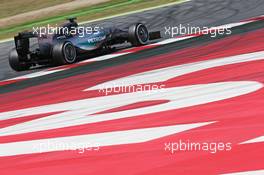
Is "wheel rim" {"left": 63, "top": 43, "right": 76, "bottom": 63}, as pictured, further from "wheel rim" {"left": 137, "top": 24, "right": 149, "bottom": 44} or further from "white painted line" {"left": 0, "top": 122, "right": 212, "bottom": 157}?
"white painted line" {"left": 0, "top": 122, "right": 212, "bottom": 157}

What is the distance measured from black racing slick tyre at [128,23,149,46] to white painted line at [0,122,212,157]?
9320 mm

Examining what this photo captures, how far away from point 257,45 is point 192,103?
487 cm

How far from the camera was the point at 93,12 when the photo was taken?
92.9 feet

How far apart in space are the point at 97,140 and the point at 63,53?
9.06 metres

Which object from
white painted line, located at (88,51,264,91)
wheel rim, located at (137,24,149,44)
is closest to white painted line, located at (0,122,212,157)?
white painted line, located at (88,51,264,91)

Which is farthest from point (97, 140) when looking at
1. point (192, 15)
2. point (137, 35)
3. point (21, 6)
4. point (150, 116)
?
point (21, 6)

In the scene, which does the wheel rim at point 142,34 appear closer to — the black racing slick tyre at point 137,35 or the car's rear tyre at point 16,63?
the black racing slick tyre at point 137,35

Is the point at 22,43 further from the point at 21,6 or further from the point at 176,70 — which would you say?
the point at 21,6

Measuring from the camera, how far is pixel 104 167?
5.75 m

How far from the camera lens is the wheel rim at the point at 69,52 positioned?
15.8 meters

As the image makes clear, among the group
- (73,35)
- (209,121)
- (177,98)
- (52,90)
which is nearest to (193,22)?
(73,35)

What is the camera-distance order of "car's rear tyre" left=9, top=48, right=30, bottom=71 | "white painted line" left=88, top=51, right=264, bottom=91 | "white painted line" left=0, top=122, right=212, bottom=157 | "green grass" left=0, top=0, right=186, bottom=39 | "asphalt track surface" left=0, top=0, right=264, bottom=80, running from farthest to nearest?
"green grass" left=0, top=0, right=186, bottom=39, "asphalt track surface" left=0, top=0, right=264, bottom=80, "car's rear tyre" left=9, top=48, right=30, bottom=71, "white painted line" left=88, top=51, right=264, bottom=91, "white painted line" left=0, top=122, right=212, bottom=157

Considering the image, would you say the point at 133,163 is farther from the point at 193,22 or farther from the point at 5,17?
the point at 5,17

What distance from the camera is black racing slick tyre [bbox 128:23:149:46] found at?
16.6 metres
